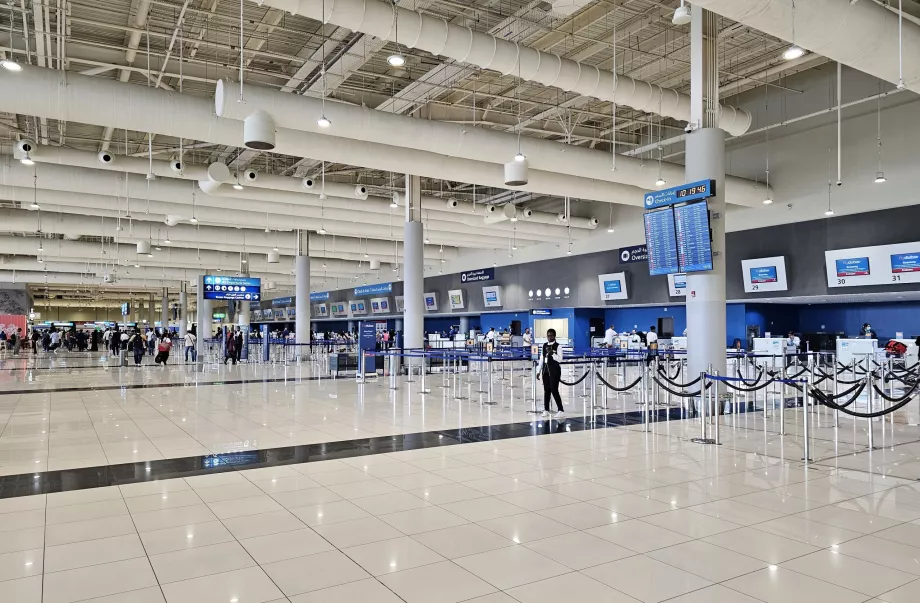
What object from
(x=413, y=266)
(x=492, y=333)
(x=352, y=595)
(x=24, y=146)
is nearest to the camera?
(x=352, y=595)

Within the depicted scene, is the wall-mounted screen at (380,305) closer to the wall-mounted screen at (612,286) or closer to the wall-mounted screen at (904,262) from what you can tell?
the wall-mounted screen at (612,286)

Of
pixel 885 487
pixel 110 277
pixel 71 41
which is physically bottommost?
pixel 885 487

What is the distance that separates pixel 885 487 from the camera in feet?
17.7

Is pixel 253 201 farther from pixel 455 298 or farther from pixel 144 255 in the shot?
pixel 455 298

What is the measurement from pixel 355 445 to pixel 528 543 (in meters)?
3.73

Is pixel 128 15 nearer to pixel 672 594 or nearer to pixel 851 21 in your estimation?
pixel 851 21

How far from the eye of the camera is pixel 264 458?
6.57 m

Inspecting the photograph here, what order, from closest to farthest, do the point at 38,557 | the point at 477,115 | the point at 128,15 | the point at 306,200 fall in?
the point at 38,557, the point at 128,15, the point at 477,115, the point at 306,200

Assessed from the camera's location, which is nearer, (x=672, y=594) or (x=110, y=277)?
(x=672, y=594)

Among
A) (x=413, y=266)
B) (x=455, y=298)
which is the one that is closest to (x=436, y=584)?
(x=413, y=266)

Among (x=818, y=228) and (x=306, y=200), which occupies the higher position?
(x=306, y=200)

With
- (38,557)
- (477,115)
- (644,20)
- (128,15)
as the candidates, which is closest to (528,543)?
(38,557)

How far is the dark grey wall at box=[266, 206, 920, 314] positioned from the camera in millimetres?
14297

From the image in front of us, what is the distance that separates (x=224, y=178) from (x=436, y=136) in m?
4.88
